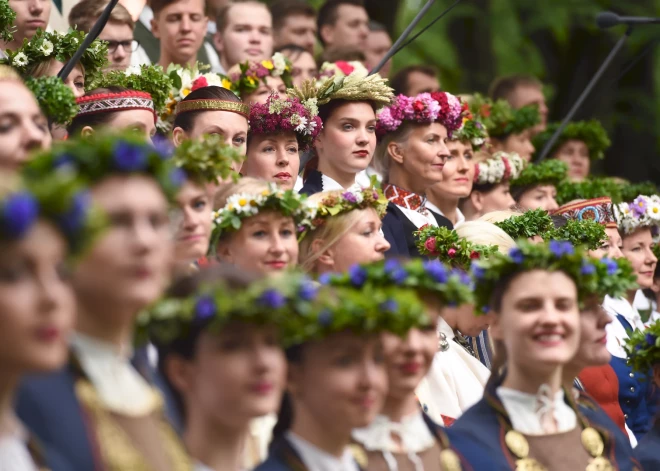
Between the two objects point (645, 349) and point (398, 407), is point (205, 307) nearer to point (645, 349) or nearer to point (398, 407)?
point (398, 407)

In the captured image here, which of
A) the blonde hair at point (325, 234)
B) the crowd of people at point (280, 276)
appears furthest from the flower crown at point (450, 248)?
the blonde hair at point (325, 234)

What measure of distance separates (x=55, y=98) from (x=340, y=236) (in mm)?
1693

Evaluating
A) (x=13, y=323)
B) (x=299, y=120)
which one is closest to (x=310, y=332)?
(x=13, y=323)

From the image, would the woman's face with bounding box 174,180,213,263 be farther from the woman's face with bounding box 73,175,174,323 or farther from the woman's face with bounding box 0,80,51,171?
the woman's face with bounding box 73,175,174,323

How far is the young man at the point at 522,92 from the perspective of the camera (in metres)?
12.2

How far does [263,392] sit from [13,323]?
1010 mm

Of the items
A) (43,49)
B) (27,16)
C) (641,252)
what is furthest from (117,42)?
(641,252)

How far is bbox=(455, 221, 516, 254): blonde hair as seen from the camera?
26.5ft

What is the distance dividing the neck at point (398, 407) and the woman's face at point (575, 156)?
271 inches

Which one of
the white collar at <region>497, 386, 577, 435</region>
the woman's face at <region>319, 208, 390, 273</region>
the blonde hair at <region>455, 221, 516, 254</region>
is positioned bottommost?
the white collar at <region>497, 386, 577, 435</region>

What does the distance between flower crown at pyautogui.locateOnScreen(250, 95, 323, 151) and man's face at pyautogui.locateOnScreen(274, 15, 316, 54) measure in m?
3.18

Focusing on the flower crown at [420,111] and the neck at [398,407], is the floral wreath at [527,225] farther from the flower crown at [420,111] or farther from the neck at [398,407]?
the neck at [398,407]

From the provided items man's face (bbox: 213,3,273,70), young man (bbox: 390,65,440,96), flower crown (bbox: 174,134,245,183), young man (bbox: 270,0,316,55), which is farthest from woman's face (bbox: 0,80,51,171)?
young man (bbox: 270,0,316,55)

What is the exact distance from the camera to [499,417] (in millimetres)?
5977
